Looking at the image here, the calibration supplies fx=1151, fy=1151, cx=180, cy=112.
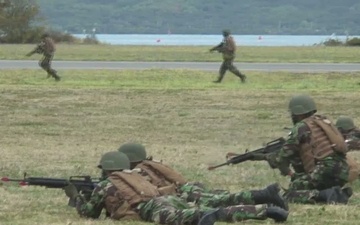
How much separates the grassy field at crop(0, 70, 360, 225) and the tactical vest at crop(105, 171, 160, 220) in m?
0.23

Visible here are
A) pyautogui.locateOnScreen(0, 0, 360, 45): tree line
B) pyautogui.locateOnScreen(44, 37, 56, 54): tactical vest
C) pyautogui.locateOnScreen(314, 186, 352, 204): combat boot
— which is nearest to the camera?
pyautogui.locateOnScreen(314, 186, 352, 204): combat boot

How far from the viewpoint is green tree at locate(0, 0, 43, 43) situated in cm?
6950

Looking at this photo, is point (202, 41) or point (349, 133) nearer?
point (349, 133)

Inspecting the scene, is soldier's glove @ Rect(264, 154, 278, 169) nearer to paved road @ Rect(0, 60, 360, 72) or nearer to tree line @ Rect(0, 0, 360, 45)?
paved road @ Rect(0, 60, 360, 72)

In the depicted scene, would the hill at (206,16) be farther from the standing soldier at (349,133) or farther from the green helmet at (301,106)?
the green helmet at (301,106)

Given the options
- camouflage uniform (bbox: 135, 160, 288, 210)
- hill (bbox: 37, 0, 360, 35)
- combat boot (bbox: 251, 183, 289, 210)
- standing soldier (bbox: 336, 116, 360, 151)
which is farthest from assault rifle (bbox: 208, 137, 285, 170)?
hill (bbox: 37, 0, 360, 35)

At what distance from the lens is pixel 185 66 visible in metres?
40.5

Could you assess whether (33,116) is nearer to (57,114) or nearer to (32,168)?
(57,114)

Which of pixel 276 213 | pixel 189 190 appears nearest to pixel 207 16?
pixel 189 190

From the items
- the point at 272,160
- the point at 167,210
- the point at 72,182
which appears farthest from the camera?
the point at 272,160

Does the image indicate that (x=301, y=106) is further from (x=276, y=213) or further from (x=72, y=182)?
(x=72, y=182)

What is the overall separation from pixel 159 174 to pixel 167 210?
1.03 m

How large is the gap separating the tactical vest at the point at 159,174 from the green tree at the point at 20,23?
190 ft

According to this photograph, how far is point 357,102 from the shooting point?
26781 millimetres
